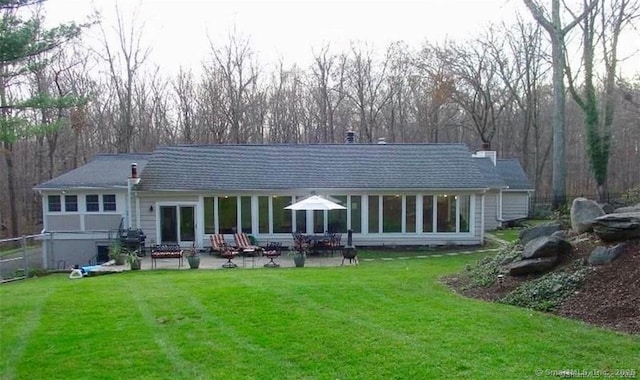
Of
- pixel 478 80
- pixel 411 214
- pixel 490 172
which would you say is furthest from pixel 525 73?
pixel 411 214

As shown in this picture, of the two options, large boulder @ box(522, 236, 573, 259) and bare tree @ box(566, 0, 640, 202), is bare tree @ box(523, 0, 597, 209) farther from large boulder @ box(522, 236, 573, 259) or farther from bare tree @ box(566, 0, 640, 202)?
large boulder @ box(522, 236, 573, 259)

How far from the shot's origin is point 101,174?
18.6 m

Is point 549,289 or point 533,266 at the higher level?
point 533,266

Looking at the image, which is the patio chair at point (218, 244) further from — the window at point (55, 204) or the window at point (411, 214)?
the window at point (411, 214)

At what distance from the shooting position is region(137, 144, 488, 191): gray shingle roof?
17694 mm

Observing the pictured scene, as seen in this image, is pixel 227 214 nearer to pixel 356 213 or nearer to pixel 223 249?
pixel 223 249

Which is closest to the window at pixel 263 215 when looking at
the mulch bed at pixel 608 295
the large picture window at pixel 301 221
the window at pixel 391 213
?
the large picture window at pixel 301 221

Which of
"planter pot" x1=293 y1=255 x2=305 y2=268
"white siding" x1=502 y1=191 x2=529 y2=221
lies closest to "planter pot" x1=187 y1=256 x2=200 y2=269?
"planter pot" x1=293 y1=255 x2=305 y2=268

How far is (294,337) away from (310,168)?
13.2 meters

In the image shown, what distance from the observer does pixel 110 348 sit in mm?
5707

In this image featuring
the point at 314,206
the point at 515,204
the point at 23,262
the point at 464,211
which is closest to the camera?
the point at 314,206

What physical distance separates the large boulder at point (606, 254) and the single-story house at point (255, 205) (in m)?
9.99

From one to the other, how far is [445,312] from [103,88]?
28.7 m

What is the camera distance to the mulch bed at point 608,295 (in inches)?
239
